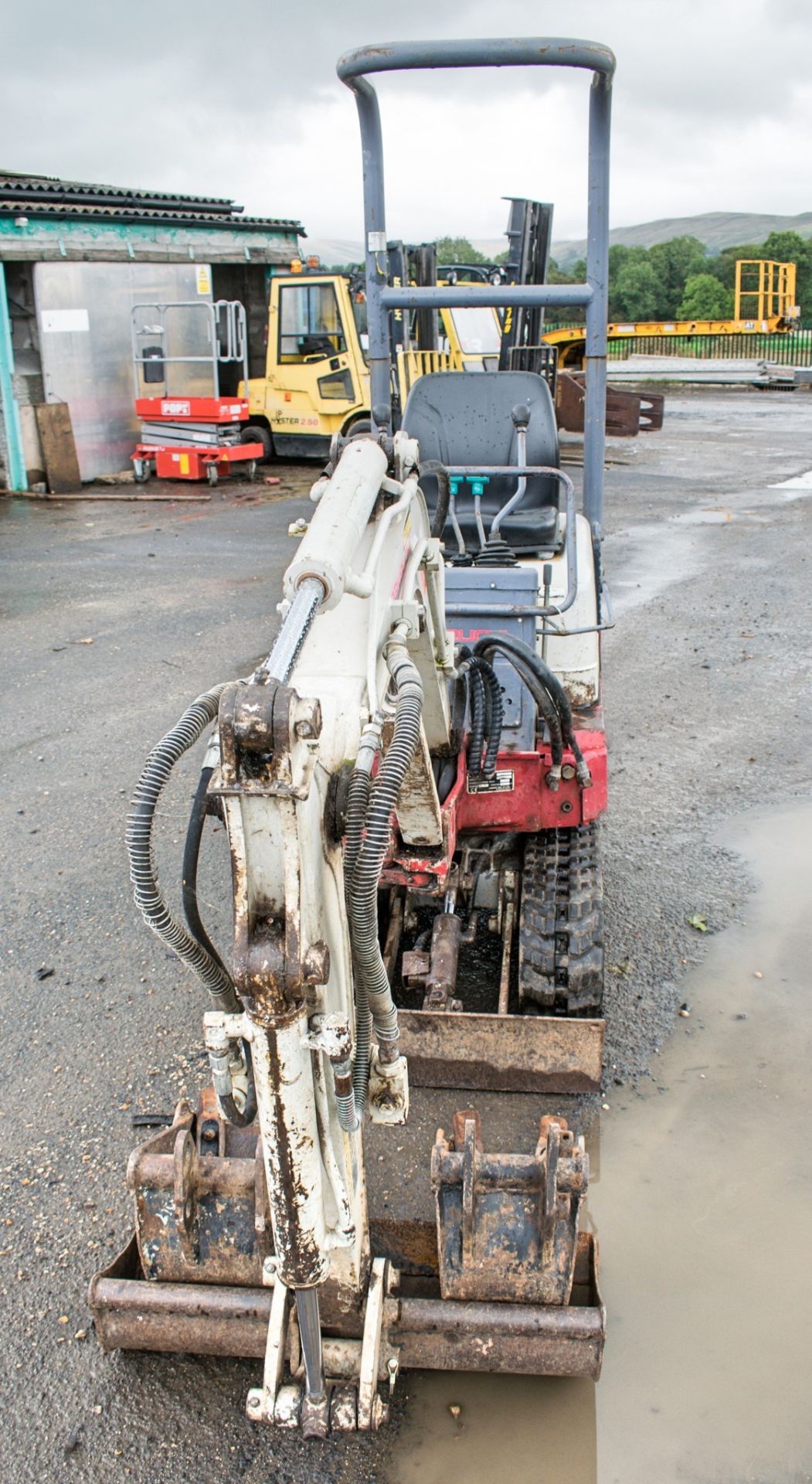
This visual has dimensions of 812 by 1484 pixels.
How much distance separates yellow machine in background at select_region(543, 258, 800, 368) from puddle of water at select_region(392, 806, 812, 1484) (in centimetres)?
2510

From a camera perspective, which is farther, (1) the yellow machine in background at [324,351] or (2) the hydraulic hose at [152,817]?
(1) the yellow machine in background at [324,351]

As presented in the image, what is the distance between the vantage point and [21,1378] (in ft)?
9.52

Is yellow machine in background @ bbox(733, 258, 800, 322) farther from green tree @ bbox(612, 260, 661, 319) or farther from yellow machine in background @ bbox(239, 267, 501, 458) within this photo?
yellow machine in background @ bbox(239, 267, 501, 458)

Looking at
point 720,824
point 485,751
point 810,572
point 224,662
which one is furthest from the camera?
point 810,572

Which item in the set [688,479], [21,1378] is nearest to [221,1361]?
[21,1378]

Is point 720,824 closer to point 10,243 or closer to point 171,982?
point 171,982


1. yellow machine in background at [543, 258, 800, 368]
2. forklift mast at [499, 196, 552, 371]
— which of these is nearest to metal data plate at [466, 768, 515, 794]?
forklift mast at [499, 196, 552, 371]

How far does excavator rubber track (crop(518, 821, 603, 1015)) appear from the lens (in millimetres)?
3850

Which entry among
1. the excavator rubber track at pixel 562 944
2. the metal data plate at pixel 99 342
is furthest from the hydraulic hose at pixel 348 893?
the metal data plate at pixel 99 342

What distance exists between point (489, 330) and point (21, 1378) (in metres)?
14.3

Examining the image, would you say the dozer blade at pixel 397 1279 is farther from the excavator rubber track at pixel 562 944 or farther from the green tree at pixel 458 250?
the green tree at pixel 458 250

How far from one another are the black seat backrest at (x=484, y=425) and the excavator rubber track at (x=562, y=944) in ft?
6.27

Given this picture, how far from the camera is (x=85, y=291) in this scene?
15258mm

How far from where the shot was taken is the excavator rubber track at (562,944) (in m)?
3.85
